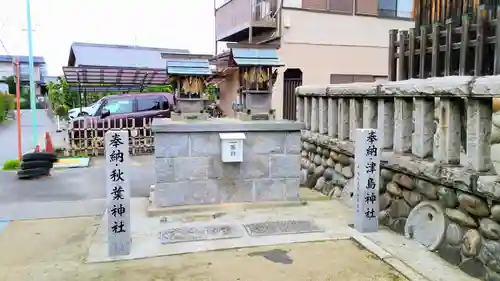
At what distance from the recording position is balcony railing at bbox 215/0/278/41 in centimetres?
1519

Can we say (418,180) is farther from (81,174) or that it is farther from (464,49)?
(81,174)

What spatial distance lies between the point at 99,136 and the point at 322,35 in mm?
8284

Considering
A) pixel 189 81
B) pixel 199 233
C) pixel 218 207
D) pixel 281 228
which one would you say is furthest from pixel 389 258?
pixel 189 81

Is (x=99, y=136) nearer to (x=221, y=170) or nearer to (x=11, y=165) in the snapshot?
(x=11, y=165)

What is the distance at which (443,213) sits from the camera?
4.96 meters

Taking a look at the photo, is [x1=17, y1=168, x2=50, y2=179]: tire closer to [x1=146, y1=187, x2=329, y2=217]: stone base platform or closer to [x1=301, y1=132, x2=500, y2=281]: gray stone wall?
[x1=146, y1=187, x2=329, y2=217]: stone base platform

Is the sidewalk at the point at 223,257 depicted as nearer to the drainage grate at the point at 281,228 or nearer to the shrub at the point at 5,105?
the drainage grate at the point at 281,228

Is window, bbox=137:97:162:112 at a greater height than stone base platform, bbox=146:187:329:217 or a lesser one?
greater

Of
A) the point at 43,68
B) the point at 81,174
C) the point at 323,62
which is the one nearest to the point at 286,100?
the point at 323,62

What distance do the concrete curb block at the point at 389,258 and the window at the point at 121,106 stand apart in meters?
12.1

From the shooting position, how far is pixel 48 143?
13.6m

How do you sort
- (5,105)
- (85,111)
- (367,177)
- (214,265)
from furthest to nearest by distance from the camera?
1. (5,105)
2. (85,111)
3. (367,177)
4. (214,265)

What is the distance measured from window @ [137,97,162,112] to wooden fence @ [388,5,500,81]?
9.55 meters

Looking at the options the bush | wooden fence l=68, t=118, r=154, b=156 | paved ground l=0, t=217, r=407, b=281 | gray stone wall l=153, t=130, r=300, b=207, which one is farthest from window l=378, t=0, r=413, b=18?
the bush
